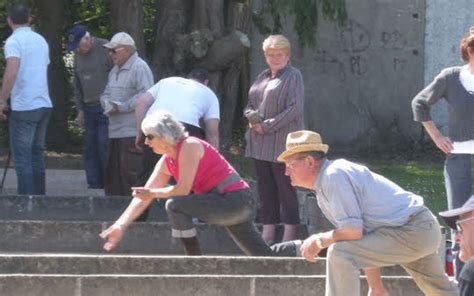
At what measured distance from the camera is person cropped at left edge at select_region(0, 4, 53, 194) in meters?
10.7

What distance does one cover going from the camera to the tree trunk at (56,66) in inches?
674

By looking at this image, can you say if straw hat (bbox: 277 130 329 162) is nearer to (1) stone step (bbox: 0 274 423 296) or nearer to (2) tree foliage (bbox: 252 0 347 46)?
(1) stone step (bbox: 0 274 423 296)

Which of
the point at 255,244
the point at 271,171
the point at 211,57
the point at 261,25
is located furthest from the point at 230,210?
the point at 261,25

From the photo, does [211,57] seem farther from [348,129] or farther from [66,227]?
[66,227]

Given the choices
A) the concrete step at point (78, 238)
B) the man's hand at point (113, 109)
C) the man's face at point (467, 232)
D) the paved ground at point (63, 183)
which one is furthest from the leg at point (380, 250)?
the paved ground at point (63, 183)

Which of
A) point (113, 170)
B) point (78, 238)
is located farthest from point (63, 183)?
point (78, 238)

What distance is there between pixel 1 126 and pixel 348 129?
503cm

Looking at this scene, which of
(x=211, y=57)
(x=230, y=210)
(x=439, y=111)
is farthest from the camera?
(x=439, y=111)

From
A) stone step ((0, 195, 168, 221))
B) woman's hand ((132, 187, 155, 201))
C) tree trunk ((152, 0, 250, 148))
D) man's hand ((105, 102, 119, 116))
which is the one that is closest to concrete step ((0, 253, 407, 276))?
woman's hand ((132, 187, 155, 201))

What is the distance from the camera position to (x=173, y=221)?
8.54m

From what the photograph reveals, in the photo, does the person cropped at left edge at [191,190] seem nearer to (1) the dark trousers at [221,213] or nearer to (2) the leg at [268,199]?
(1) the dark trousers at [221,213]

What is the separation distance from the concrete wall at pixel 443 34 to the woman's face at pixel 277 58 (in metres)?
8.62

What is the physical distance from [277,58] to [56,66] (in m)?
8.36

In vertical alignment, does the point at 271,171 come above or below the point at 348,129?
above
